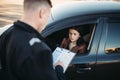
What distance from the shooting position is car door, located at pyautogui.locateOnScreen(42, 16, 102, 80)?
4812 mm

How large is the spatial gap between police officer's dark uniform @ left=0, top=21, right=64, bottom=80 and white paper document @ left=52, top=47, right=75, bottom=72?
67.4 inches

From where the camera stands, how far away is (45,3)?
2.48 meters

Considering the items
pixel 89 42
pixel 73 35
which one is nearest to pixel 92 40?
pixel 89 42

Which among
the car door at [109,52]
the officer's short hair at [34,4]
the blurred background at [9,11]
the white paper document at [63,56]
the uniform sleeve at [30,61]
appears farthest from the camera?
the blurred background at [9,11]

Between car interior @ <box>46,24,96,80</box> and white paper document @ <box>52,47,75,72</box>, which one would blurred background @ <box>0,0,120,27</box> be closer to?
car interior @ <box>46,24,96,80</box>

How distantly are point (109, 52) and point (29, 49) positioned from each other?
281 centimetres

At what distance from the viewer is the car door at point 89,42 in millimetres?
4812

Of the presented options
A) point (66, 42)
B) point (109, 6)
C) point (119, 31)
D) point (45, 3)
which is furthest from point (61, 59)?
point (45, 3)

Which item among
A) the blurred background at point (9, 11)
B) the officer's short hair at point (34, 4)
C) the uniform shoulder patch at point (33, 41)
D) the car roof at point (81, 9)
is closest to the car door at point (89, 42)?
the car roof at point (81, 9)

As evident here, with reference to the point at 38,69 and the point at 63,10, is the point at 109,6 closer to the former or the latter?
the point at 63,10

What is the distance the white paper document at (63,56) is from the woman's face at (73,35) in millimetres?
310

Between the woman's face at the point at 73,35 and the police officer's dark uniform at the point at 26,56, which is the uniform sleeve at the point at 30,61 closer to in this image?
the police officer's dark uniform at the point at 26,56

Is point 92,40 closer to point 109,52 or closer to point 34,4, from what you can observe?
point 109,52

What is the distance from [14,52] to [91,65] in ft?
8.76
